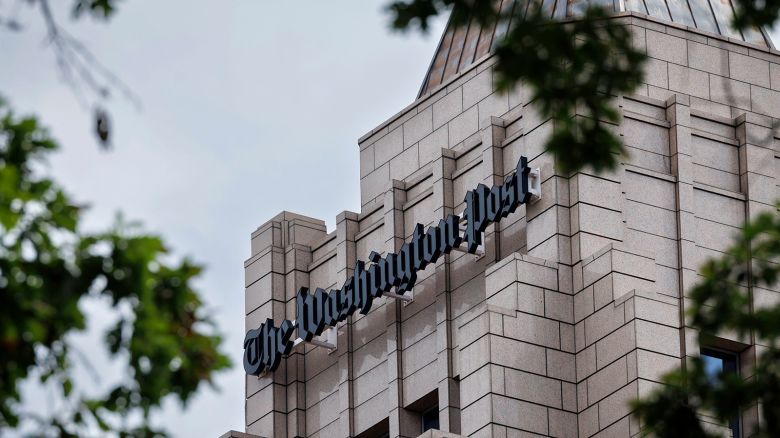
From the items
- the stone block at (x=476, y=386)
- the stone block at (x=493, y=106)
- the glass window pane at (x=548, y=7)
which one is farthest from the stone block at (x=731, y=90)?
the stone block at (x=476, y=386)

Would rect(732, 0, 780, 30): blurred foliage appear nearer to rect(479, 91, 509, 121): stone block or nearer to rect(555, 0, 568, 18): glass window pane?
rect(479, 91, 509, 121): stone block

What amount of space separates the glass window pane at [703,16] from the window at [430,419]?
11.2 metres

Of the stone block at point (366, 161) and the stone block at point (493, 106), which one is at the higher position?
the stone block at point (366, 161)

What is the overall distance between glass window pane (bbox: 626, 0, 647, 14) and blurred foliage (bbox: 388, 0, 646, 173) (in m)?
27.7

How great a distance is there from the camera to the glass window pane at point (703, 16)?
168 feet

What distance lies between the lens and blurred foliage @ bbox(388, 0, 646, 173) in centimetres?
2141

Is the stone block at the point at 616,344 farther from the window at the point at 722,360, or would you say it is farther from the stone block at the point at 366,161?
the stone block at the point at 366,161

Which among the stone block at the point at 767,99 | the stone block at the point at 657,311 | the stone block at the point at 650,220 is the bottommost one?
the stone block at the point at 657,311

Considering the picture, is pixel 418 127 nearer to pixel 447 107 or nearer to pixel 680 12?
pixel 447 107

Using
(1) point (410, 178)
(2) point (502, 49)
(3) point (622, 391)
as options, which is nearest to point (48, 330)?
(2) point (502, 49)

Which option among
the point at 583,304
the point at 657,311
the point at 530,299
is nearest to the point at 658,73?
the point at 583,304

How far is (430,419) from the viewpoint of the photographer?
154ft

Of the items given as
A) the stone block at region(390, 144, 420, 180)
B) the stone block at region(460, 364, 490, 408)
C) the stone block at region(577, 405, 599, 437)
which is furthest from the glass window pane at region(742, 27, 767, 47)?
the stone block at region(460, 364, 490, 408)

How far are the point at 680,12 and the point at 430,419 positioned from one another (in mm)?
11438
